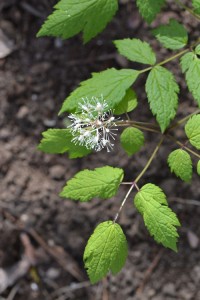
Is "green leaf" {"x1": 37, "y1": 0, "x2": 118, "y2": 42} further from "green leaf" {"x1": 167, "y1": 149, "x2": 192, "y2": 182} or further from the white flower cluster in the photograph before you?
"green leaf" {"x1": 167, "y1": 149, "x2": 192, "y2": 182}

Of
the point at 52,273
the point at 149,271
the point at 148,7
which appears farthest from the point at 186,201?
the point at 148,7

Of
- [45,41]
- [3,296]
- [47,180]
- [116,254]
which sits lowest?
[3,296]

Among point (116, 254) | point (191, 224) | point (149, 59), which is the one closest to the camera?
point (116, 254)

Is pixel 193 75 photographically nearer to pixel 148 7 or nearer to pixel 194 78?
pixel 194 78

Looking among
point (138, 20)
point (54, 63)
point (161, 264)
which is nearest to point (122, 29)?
point (138, 20)

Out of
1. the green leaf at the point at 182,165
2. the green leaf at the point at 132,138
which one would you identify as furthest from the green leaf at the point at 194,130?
the green leaf at the point at 132,138

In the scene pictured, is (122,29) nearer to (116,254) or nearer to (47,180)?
(47,180)

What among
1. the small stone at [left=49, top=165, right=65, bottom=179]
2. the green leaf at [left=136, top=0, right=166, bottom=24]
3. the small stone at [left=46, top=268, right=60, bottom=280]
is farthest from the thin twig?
the green leaf at [left=136, top=0, right=166, bottom=24]

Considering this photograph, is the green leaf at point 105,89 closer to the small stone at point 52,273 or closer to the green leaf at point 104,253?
A: the green leaf at point 104,253
